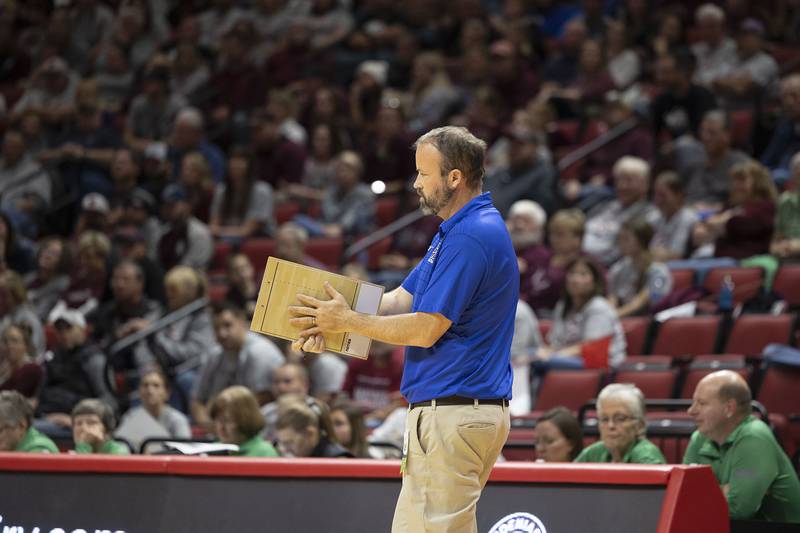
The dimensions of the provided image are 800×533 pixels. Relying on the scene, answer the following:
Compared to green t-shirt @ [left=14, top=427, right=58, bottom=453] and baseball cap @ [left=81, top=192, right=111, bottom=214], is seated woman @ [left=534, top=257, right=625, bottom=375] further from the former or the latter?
baseball cap @ [left=81, top=192, right=111, bottom=214]

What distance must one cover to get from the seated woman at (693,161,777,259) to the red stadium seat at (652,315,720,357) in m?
1.09

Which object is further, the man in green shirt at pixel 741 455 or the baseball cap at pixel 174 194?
the baseball cap at pixel 174 194

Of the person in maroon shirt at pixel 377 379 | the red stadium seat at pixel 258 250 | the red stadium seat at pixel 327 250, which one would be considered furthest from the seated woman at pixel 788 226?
the red stadium seat at pixel 258 250

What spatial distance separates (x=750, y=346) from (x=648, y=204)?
8.08 feet

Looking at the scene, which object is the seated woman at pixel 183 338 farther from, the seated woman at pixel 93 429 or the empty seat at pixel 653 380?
the empty seat at pixel 653 380

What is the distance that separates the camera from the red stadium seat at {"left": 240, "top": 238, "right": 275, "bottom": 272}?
11.0 meters

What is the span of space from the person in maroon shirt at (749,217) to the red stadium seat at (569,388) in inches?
78.2

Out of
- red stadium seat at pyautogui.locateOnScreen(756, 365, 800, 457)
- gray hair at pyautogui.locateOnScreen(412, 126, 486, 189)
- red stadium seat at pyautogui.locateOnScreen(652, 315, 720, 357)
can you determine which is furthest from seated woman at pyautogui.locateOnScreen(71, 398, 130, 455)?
red stadium seat at pyautogui.locateOnScreen(652, 315, 720, 357)

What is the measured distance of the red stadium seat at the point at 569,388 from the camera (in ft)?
24.6

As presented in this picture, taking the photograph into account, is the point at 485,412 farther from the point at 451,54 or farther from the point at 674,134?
the point at 451,54

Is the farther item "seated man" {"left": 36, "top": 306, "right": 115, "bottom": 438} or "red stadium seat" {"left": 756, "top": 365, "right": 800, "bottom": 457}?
"seated man" {"left": 36, "top": 306, "right": 115, "bottom": 438}

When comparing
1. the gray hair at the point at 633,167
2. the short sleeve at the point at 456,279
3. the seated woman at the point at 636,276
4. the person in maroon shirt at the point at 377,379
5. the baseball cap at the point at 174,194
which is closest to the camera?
the short sleeve at the point at 456,279

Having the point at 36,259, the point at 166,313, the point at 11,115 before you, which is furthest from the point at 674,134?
the point at 11,115

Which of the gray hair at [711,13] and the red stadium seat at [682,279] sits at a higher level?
the gray hair at [711,13]
